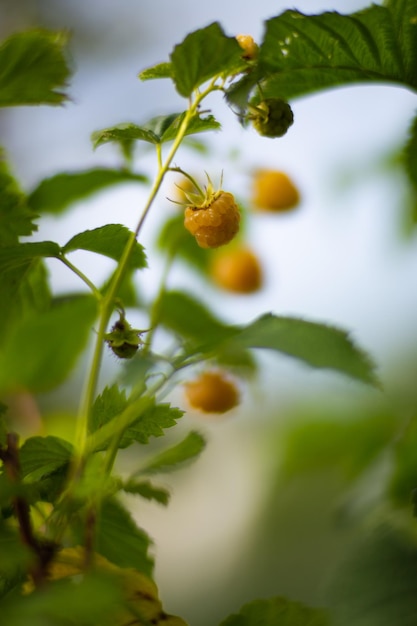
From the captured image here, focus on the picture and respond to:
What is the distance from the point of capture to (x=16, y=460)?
0.30 metres

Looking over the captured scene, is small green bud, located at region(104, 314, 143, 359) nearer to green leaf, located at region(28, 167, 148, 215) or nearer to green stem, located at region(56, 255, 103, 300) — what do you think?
green stem, located at region(56, 255, 103, 300)

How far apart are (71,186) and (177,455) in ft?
0.74

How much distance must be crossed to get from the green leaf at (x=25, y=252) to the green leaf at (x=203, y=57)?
0.08m

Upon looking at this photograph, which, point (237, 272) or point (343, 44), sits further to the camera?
point (237, 272)

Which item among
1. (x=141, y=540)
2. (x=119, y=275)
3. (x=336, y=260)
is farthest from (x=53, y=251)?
(x=336, y=260)

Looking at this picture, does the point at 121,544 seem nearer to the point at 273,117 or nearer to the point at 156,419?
the point at 156,419

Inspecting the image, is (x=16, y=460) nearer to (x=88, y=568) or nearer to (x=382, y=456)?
(x=88, y=568)

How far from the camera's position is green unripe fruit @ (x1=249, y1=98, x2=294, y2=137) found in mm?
330

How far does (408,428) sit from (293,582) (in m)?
1.15

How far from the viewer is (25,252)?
1.07ft

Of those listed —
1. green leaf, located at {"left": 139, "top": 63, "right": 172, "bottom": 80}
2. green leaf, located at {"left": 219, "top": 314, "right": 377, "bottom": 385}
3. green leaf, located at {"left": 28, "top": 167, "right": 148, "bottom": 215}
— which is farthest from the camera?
green leaf, located at {"left": 28, "top": 167, "right": 148, "bottom": 215}

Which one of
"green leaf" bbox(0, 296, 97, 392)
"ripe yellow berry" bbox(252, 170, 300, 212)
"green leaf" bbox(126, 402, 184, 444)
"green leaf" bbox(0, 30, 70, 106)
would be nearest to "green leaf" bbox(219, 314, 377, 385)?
"green leaf" bbox(126, 402, 184, 444)

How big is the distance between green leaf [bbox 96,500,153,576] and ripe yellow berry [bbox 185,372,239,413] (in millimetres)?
141

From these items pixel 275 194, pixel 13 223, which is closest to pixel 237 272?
pixel 275 194
